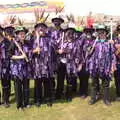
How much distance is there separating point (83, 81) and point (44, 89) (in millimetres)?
1132

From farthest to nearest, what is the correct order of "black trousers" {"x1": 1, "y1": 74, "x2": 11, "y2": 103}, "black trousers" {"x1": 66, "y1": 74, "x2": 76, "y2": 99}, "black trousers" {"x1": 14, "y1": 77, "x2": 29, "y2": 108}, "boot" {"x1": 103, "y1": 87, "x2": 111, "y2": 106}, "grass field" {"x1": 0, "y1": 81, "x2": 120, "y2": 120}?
"black trousers" {"x1": 66, "y1": 74, "x2": 76, "y2": 99} → "boot" {"x1": 103, "y1": 87, "x2": 111, "y2": 106} → "black trousers" {"x1": 1, "y1": 74, "x2": 11, "y2": 103} → "black trousers" {"x1": 14, "y1": 77, "x2": 29, "y2": 108} → "grass field" {"x1": 0, "y1": 81, "x2": 120, "y2": 120}

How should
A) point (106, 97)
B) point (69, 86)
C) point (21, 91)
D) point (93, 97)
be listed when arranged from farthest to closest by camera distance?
1. point (69, 86)
2. point (93, 97)
3. point (106, 97)
4. point (21, 91)

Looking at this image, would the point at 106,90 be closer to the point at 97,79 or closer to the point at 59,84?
the point at 97,79

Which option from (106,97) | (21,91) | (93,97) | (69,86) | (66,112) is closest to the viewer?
(66,112)

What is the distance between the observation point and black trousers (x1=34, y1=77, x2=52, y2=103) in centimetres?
908

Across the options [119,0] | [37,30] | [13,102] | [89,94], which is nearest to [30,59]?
[37,30]

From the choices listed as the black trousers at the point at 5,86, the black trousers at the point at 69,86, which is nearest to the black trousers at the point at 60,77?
the black trousers at the point at 69,86

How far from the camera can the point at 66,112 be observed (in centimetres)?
887

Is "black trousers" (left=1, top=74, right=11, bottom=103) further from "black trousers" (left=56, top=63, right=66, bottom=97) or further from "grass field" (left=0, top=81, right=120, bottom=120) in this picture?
"black trousers" (left=56, top=63, right=66, bottom=97)

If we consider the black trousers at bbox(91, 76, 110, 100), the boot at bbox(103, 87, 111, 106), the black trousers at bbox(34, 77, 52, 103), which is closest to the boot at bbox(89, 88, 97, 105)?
the black trousers at bbox(91, 76, 110, 100)

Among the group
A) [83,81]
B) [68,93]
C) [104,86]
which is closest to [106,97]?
[104,86]

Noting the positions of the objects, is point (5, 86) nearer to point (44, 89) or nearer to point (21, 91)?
point (21, 91)

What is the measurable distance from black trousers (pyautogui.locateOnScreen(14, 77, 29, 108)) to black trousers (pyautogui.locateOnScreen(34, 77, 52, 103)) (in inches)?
9.4

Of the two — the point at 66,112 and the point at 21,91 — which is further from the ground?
the point at 21,91
